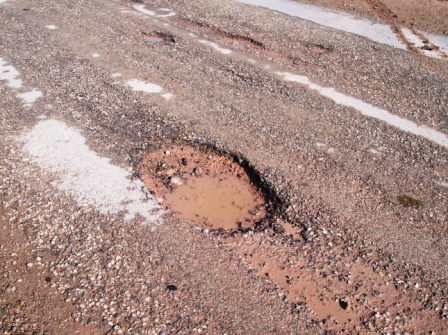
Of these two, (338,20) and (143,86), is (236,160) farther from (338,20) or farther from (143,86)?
(338,20)

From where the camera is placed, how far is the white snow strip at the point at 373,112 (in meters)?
7.39

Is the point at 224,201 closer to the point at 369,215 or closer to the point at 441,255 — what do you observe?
the point at 369,215

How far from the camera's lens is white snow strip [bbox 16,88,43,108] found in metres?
7.54

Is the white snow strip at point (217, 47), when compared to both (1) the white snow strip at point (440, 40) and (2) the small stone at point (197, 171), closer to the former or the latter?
(2) the small stone at point (197, 171)

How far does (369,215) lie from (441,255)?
97 centimetres

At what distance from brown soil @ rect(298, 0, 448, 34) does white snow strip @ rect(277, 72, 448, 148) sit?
18.9 feet

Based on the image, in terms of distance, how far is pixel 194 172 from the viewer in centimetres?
624

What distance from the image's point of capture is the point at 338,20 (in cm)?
1276

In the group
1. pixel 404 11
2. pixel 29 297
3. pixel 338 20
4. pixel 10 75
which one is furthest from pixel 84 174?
pixel 404 11

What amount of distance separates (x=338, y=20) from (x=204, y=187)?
909cm

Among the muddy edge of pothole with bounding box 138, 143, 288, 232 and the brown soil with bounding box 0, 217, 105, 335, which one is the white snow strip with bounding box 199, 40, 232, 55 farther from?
the brown soil with bounding box 0, 217, 105, 335

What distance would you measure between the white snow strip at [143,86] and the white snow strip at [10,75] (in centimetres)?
215

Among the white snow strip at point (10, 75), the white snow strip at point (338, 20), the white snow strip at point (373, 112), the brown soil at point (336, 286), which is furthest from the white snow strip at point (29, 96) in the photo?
the white snow strip at point (338, 20)

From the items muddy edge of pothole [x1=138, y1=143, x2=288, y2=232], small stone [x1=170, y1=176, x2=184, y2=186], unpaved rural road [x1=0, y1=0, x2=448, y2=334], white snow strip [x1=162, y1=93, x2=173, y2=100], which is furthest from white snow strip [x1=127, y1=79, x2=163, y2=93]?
small stone [x1=170, y1=176, x2=184, y2=186]
